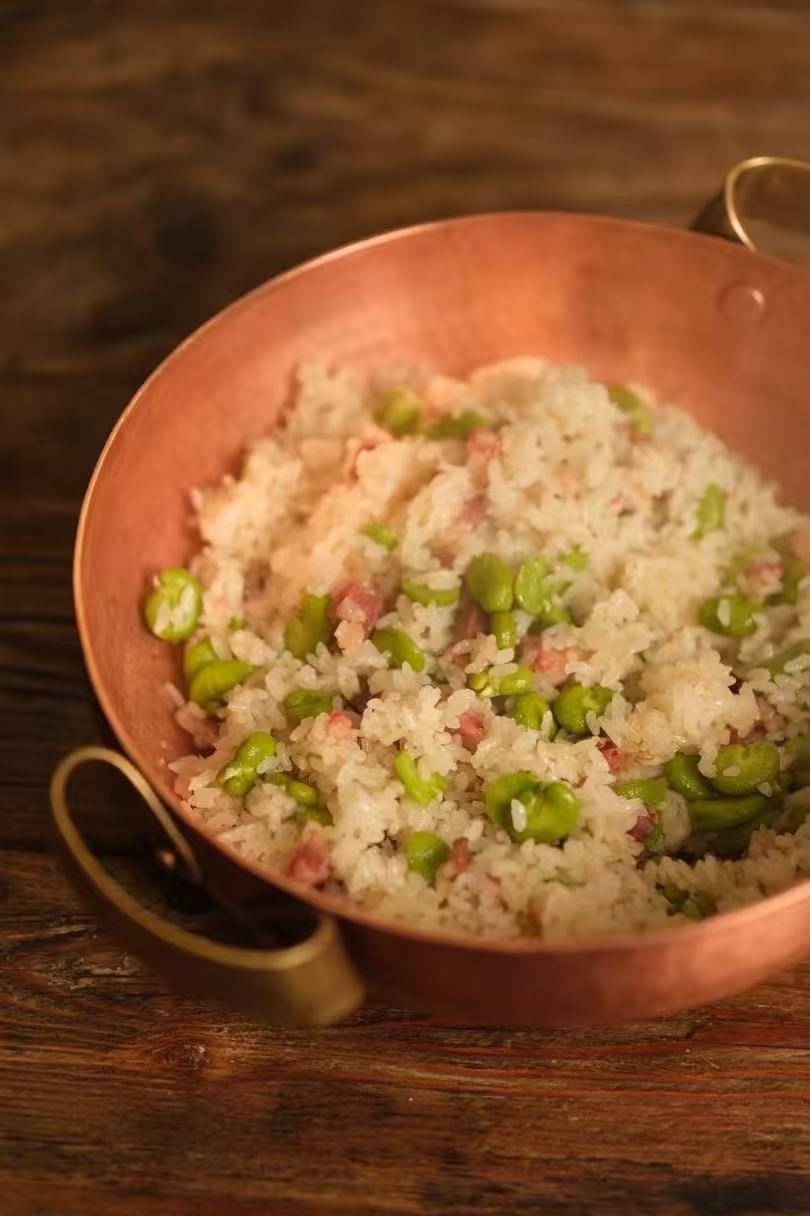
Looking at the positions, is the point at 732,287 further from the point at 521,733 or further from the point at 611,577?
the point at 521,733

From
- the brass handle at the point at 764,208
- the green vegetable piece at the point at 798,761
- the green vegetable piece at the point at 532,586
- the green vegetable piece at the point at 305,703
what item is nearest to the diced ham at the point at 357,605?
the green vegetable piece at the point at 305,703

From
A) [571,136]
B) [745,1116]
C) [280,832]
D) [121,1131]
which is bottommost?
[121,1131]

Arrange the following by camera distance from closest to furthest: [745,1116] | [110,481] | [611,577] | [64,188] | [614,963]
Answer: [614,963], [745,1116], [110,481], [611,577], [64,188]

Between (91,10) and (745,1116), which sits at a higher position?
(91,10)

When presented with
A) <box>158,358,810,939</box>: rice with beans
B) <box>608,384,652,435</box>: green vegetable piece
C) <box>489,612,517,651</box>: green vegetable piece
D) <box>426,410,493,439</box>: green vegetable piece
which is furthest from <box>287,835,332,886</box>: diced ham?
<box>608,384,652,435</box>: green vegetable piece

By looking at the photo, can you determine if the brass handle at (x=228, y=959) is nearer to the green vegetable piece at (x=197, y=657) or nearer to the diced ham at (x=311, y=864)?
the diced ham at (x=311, y=864)

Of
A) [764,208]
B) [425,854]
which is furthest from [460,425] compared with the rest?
[425,854]

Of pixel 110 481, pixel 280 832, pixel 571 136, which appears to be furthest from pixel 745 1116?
pixel 571 136

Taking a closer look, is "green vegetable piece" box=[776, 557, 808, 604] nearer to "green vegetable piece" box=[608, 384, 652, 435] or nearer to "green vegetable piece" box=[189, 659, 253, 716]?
"green vegetable piece" box=[608, 384, 652, 435]
